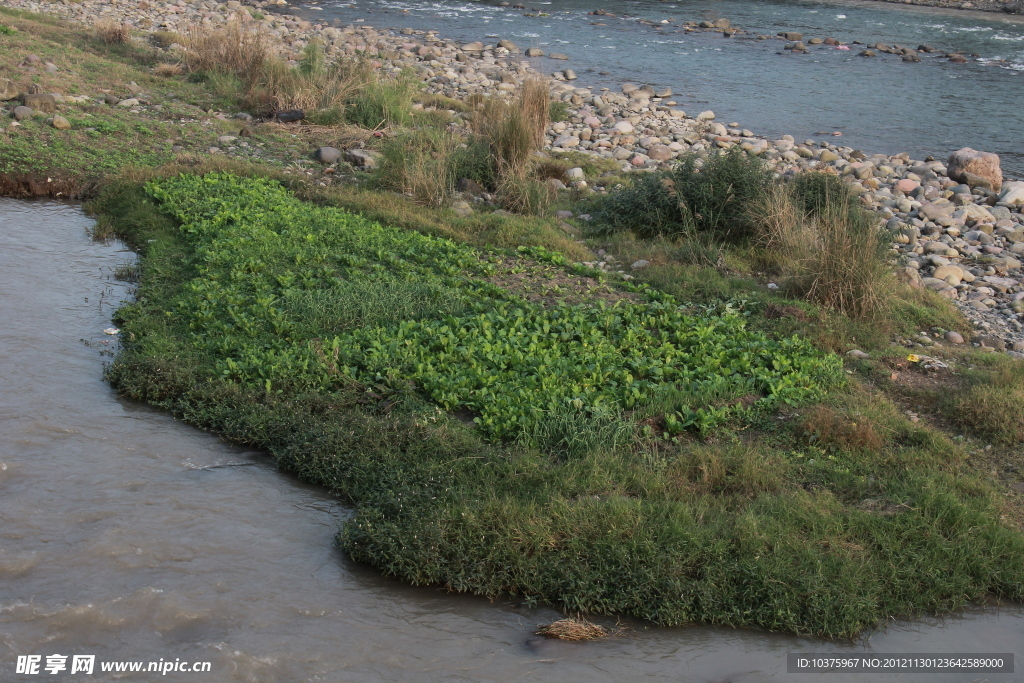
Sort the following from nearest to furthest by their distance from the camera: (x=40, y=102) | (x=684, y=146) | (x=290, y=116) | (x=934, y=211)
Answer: (x=934, y=211) → (x=40, y=102) → (x=290, y=116) → (x=684, y=146)

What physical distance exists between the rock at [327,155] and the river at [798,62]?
8909mm

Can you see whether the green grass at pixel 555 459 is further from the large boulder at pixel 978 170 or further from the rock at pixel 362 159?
the large boulder at pixel 978 170

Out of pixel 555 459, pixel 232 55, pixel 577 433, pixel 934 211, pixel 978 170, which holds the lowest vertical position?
pixel 555 459

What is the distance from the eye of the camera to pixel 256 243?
24.8ft

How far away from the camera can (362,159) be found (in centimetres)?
1026

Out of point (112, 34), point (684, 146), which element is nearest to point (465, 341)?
point (684, 146)

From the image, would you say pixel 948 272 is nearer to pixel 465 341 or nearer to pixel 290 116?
pixel 465 341

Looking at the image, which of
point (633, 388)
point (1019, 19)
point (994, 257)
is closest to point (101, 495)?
point (633, 388)

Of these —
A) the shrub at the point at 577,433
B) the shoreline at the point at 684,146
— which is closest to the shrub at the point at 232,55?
the shoreline at the point at 684,146

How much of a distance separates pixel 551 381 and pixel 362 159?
5.81m

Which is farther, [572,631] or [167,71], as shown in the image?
[167,71]

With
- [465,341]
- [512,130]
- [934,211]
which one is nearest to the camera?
[465,341]

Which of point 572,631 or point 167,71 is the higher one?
point 167,71

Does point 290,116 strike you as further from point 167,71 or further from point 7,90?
point 7,90
